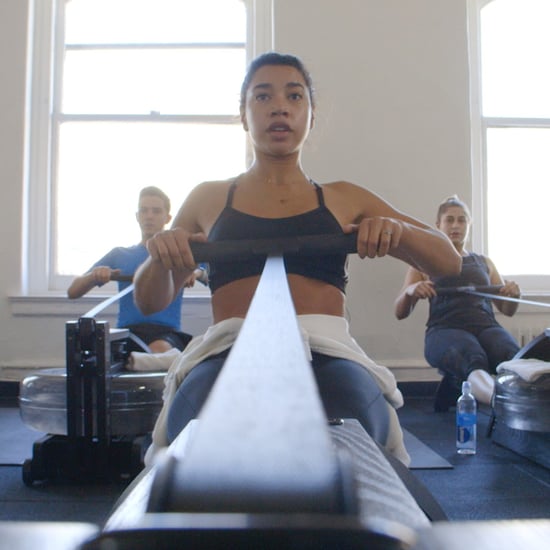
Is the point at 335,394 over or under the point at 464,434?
over

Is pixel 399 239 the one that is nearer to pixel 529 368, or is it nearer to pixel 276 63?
pixel 276 63

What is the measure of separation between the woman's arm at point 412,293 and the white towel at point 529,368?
1.98 feet

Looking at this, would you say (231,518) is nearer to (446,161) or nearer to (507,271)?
(446,161)

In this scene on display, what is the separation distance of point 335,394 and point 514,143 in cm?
417

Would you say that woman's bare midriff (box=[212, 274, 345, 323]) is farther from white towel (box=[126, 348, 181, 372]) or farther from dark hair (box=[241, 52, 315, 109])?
white towel (box=[126, 348, 181, 372])

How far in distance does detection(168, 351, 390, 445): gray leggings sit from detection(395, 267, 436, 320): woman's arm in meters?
2.17

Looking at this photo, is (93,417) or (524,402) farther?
(524,402)

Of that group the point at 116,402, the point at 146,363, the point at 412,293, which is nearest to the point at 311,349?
the point at 116,402

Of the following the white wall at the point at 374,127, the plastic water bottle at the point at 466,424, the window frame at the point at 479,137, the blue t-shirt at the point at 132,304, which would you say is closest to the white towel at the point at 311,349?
the plastic water bottle at the point at 466,424

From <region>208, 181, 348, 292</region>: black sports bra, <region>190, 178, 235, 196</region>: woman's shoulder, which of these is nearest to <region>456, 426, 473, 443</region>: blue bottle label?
<region>208, 181, 348, 292</region>: black sports bra

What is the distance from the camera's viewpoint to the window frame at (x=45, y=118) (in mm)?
4324

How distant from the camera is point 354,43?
4.14 meters

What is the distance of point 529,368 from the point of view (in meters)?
2.50

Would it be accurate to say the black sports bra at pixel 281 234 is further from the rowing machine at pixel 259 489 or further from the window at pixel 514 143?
the window at pixel 514 143
